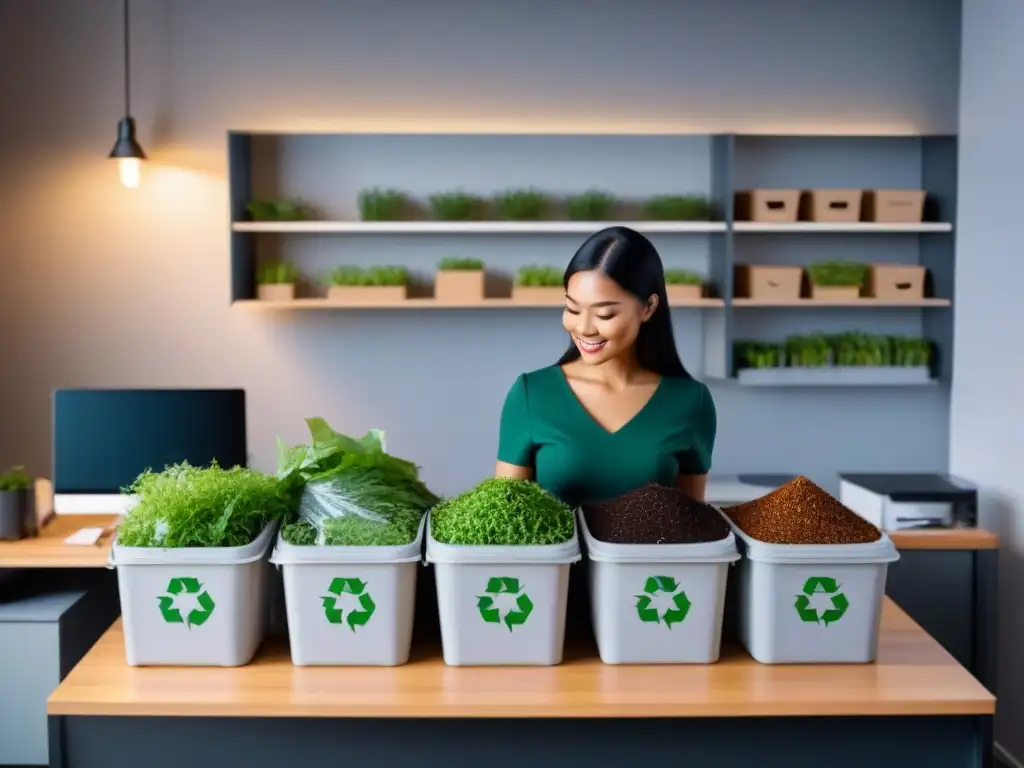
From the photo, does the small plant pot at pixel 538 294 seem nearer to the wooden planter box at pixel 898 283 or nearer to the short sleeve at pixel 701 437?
the wooden planter box at pixel 898 283

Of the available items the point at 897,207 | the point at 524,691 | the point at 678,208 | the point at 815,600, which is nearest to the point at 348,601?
the point at 524,691

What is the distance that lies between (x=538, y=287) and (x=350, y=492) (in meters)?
2.46

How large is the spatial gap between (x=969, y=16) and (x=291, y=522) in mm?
3501

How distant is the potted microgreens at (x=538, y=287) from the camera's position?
425cm

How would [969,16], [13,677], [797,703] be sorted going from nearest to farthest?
[797,703], [13,677], [969,16]

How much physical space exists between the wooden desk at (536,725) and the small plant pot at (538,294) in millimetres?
2565

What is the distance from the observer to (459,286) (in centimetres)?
428

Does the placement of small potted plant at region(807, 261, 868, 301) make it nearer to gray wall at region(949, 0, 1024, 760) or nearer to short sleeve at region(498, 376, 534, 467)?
gray wall at region(949, 0, 1024, 760)

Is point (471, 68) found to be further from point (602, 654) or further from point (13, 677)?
point (602, 654)

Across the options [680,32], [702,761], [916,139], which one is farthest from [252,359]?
[702,761]

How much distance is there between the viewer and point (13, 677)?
313 centimetres

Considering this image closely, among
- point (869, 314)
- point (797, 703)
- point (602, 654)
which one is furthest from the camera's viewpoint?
point (869, 314)

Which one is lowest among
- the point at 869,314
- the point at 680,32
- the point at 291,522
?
the point at 291,522

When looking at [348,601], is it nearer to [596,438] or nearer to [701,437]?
[596,438]
